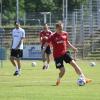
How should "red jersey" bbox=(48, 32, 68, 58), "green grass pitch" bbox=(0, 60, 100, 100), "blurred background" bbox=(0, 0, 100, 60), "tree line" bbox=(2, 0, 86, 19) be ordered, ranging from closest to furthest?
"green grass pitch" bbox=(0, 60, 100, 100) < "red jersey" bbox=(48, 32, 68, 58) < "blurred background" bbox=(0, 0, 100, 60) < "tree line" bbox=(2, 0, 86, 19)

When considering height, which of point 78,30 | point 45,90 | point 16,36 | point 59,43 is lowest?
point 78,30

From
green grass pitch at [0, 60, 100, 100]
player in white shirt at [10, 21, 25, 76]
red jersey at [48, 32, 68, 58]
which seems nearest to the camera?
green grass pitch at [0, 60, 100, 100]

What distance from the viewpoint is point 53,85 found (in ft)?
58.3

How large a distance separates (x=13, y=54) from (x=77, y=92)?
797 cm

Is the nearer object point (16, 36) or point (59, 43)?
point (59, 43)

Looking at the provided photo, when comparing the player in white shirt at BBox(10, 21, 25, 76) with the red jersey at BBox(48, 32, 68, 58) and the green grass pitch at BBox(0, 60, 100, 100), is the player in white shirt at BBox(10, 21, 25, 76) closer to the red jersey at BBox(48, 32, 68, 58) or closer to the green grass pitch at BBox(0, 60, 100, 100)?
the green grass pitch at BBox(0, 60, 100, 100)

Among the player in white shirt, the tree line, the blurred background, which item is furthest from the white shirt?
the tree line

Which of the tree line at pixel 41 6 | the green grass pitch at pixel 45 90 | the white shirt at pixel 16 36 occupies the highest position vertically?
the white shirt at pixel 16 36

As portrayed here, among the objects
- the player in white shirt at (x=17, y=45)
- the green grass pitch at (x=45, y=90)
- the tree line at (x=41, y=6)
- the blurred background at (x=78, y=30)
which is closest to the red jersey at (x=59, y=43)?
the green grass pitch at (x=45, y=90)

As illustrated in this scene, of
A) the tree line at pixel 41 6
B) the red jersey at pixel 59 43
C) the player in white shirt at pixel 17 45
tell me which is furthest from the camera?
the tree line at pixel 41 6

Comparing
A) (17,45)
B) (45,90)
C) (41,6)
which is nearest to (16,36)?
(17,45)

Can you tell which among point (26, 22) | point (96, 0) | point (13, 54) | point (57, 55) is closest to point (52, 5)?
point (26, 22)

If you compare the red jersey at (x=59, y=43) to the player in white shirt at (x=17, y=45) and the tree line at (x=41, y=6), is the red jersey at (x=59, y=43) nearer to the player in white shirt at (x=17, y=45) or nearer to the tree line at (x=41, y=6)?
the player in white shirt at (x=17, y=45)

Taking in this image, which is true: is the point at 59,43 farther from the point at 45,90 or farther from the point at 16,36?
the point at 16,36
